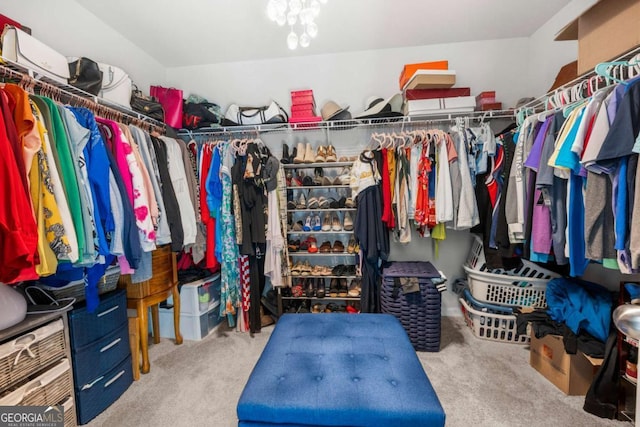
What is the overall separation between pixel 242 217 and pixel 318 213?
0.73 m

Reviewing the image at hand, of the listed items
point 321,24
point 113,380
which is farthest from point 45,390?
point 321,24

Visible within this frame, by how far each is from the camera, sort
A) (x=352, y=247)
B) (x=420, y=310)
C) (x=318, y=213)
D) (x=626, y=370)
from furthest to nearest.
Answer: (x=318, y=213) → (x=352, y=247) → (x=420, y=310) → (x=626, y=370)

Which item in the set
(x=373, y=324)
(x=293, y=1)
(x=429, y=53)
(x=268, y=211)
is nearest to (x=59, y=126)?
(x=293, y=1)

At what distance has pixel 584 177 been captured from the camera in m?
1.23

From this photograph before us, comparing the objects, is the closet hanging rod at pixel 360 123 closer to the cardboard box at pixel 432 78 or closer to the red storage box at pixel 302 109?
the red storage box at pixel 302 109

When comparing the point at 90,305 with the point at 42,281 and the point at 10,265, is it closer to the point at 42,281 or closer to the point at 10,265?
the point at 42,281

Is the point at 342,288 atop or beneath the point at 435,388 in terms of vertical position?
atop

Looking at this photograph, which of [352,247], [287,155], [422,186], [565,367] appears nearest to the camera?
[565,367]

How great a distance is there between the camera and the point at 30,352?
45.3 inches

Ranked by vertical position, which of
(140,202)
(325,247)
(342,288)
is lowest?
(342,288)

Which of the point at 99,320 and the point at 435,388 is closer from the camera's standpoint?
the point at 99,320

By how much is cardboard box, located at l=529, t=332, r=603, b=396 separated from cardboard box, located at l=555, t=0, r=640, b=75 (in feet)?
4.92

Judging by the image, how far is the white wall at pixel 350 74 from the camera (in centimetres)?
248

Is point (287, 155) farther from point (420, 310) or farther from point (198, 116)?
point (420, 310)
